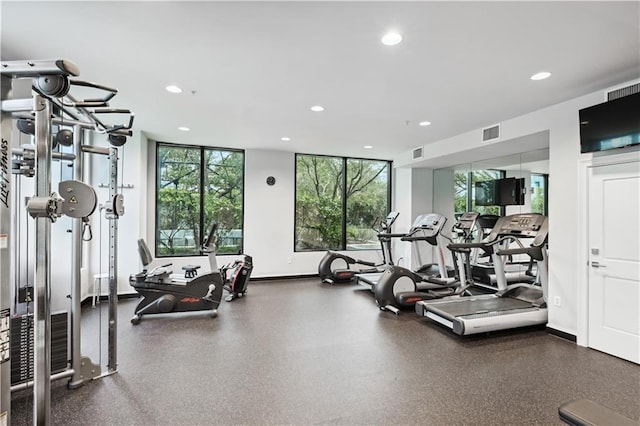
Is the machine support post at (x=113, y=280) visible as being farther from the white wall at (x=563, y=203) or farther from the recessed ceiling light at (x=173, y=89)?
the white wall at (x=563, y=203)

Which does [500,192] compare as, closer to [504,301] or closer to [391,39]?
[504,301]

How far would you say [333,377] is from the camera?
9.25 feet

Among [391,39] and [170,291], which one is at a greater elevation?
[391,39]

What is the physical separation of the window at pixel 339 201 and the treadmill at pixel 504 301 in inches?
135

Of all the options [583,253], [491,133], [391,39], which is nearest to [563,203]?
[583,253]

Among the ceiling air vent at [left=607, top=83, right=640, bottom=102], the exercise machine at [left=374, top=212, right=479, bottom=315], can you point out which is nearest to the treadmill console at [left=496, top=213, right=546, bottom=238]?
the exercise machine at [left=374, top=212, right=479, bottom=315]

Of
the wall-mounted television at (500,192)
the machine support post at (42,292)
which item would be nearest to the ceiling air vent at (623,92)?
the wall-mounted television at (500,192)

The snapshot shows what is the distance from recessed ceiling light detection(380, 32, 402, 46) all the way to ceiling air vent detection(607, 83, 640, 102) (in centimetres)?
249

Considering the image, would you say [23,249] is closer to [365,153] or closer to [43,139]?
[43,139]

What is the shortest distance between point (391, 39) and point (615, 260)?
3204 mm

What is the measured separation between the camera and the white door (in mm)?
3198

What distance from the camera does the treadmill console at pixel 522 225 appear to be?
4172mm

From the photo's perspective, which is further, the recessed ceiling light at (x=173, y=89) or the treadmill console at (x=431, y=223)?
the treadmill console at (x=431, y=223)

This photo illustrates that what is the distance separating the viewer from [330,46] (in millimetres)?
2570
